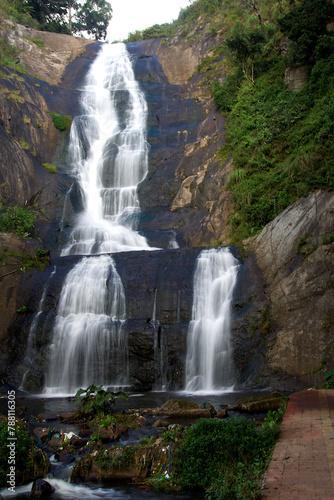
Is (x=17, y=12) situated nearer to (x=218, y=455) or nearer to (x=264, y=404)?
(x=264, y=404)

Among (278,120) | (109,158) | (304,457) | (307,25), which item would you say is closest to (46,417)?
(304,457)

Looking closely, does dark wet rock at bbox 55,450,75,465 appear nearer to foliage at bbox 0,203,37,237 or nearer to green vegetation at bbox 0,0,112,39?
foliage at bbox 0,203,37,237

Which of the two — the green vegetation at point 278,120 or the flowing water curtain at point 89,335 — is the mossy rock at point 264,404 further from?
the green vegetation at point 278,120

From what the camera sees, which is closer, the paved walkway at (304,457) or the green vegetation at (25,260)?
the paved walkway at (304,457)

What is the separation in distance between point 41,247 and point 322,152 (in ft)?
47.2

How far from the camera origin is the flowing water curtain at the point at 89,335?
54.8 ft

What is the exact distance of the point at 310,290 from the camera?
14625mm

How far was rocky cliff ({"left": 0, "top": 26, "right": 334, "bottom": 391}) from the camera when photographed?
1459 centimetres

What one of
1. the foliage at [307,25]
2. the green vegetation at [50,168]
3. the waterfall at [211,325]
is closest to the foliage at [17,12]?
the green vegetation at [50,168]

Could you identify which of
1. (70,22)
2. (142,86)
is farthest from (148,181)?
(70,22)

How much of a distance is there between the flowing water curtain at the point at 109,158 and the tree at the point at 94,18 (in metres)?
17.4

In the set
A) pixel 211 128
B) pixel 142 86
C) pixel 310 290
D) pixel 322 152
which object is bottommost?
pixel 310 290

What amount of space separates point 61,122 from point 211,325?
81.5 ft

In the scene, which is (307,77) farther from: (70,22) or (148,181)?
(70,22)
